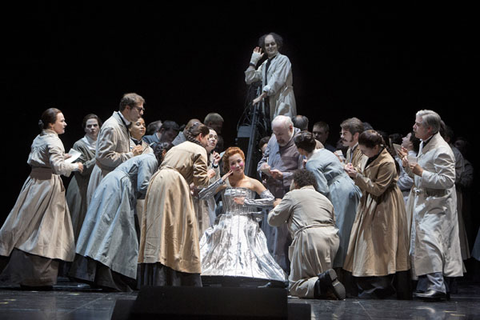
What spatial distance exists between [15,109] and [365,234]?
17.0ft

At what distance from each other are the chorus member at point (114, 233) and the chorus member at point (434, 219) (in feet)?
7.42

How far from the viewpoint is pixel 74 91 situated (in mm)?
8797

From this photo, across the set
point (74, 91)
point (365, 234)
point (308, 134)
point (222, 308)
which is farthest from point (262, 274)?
point (74, 91)

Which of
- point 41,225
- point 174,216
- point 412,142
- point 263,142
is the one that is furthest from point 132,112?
point 412,142

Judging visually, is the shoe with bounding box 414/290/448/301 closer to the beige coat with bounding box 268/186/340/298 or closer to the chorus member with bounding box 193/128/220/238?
the beige coat with bounding box 268/186/340/298

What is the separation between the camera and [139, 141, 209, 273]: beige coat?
4969 mm

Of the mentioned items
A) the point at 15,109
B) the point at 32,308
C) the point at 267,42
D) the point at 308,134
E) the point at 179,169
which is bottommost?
the point at 32,308

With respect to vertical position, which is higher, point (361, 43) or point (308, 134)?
point (361, 43)

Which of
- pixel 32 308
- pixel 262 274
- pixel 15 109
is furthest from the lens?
pixel 15 109

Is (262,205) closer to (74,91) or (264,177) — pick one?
(264,177)

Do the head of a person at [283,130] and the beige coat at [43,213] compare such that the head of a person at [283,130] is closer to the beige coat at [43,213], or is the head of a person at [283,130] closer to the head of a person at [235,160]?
the head of a person at [235,160]

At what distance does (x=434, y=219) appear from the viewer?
5.29 meters

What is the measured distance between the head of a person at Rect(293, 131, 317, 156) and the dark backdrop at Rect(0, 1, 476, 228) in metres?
3.05

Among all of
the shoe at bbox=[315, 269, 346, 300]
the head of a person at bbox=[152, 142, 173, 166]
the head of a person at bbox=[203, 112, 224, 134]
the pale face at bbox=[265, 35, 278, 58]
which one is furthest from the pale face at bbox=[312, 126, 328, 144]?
the shoe at bbox=[315, 269, 346, 300]
